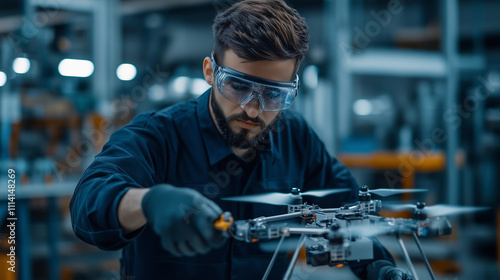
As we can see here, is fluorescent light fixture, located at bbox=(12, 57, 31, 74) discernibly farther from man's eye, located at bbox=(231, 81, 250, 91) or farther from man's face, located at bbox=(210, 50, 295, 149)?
man's eye, located at bbox=(231, 81, 250, 91)

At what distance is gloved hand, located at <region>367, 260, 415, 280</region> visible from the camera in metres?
1.28

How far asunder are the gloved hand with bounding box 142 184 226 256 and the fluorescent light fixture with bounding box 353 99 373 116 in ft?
17.5

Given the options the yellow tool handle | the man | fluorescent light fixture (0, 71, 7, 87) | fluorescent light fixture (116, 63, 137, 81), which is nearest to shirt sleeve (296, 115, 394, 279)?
the man

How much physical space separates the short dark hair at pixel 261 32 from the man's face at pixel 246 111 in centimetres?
2

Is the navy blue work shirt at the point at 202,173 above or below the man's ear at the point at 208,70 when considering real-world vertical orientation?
below

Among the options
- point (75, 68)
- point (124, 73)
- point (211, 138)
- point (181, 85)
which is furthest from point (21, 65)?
point (211, 138)

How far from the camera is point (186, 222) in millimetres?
941

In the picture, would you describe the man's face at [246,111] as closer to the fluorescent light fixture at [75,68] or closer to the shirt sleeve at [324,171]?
the shirt sleeve at [324,171]

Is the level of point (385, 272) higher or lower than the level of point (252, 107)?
lower

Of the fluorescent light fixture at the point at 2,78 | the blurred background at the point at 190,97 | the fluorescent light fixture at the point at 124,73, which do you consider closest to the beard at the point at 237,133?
the blurred background at the point at 190,97

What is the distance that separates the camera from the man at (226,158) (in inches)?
46.1

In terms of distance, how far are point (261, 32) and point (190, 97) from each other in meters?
3.61

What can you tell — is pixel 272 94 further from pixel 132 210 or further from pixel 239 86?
pixel 132 210

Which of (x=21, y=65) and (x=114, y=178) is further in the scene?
(x=21, y=65)
